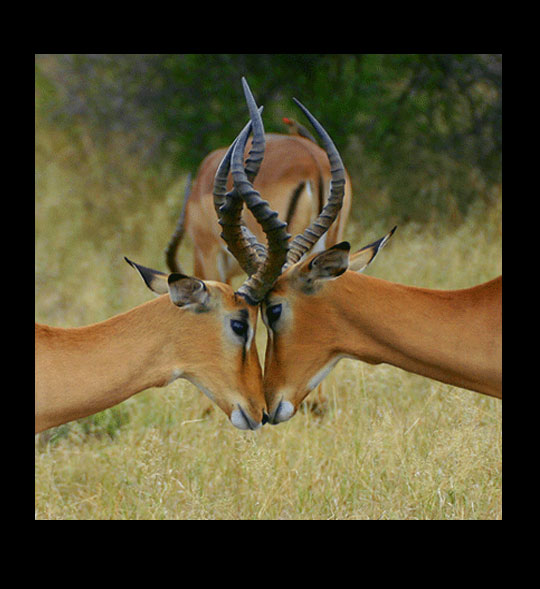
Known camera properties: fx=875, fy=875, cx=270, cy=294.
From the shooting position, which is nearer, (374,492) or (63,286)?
(374,492)

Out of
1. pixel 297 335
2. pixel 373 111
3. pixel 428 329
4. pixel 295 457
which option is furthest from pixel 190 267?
pixel 428 329

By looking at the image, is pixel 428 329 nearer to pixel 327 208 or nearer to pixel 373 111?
pixel 327 208

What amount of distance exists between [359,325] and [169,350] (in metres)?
0.74

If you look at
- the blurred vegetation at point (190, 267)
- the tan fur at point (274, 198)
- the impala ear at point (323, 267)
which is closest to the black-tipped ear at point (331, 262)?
the impala ear at point (323, 267)

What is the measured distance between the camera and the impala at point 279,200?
5.52 m

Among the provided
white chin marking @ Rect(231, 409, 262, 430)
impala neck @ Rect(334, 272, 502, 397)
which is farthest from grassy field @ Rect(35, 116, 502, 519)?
impala neck @ Rect(334, 272, 502, 397)

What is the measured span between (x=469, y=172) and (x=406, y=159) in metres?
0.70

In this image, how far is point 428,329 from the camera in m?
3.37

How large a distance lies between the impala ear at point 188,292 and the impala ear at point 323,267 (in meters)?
0.39

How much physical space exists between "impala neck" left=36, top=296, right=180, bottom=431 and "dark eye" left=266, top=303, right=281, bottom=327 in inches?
15.1

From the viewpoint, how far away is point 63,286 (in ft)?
25.2

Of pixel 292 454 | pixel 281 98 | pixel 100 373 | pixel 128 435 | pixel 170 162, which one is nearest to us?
pixel 100 373

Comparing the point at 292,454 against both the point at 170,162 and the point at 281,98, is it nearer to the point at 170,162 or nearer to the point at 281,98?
the point at 281,98

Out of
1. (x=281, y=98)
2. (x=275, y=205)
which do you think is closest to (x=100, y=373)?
(x=275, y=205)
